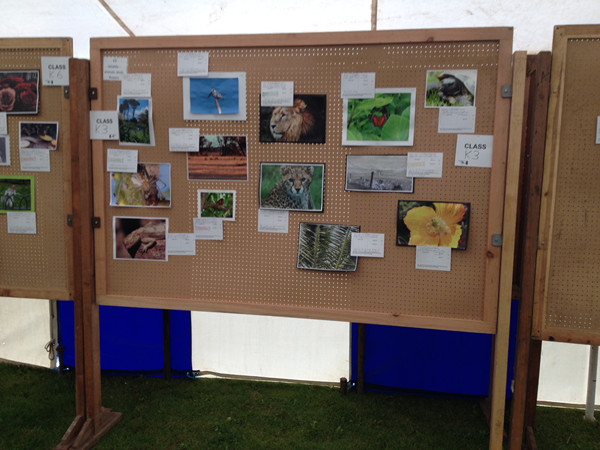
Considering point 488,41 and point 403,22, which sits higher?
point 403,22

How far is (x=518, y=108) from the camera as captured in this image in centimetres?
150

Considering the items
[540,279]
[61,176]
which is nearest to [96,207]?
[61,176]

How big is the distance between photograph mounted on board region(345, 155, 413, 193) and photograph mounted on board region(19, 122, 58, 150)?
55.4 inches

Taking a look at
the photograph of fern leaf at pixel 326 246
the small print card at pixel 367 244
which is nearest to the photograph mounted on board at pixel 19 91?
Answer: the photograph of fern leaf at pixel 326 246

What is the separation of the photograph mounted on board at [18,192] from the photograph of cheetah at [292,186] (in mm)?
1160

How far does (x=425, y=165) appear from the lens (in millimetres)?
1603

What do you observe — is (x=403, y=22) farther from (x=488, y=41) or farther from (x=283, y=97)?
(x=283, y=97)

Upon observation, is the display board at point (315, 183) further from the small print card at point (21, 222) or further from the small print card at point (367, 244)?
the small print card at point (21, 222)

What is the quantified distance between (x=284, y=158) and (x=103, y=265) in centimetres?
103

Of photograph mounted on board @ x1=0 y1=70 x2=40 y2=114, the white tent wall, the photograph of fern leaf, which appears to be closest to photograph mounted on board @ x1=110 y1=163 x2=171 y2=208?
photograph mounted on board @ x1=0 y1=70 x2=40 y2=114

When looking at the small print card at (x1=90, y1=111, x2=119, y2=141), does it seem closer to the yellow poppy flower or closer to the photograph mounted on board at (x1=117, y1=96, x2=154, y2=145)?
the photograph mounted on board at (x1=117, y1=96, x2=154, y2=145)

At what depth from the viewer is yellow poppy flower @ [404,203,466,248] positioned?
1.61 m

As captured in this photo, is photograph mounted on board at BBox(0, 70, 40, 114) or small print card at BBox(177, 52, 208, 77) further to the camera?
photograph mounted on board at BBox(0, 70, 40, 114)

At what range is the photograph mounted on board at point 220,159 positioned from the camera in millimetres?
1725
